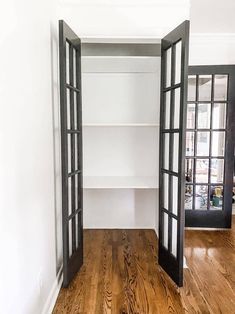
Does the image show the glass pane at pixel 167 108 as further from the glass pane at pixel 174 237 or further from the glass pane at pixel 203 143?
the glass pane at pixel 203 143

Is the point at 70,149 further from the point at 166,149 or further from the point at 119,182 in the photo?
the point at 119,182

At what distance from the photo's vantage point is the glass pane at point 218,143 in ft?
12.0

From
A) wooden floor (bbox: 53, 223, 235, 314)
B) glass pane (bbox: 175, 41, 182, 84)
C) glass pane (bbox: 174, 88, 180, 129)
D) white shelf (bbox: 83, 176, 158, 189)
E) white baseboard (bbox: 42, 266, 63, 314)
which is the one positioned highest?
glass pane (bbox: 175, 41, 182, 84)

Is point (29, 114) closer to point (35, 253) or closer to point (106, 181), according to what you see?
point (35, 253)

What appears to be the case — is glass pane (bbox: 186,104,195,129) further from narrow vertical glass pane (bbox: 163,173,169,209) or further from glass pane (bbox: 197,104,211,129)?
narrow vertical glass pane (bbox: 163,173,169,209)

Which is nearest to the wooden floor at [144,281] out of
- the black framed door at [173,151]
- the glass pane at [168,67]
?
the black framed door at [173,151]

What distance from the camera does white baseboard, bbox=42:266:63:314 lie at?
192 cm

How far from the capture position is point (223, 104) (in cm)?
362

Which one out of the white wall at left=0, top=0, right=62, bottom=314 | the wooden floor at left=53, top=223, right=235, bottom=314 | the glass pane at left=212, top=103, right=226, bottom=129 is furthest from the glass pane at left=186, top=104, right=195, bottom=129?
the white wall at left=0, top=0, right=62, bottom=314

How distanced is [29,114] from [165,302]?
1.71 m

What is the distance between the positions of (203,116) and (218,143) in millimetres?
419

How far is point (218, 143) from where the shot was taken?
3.68 m

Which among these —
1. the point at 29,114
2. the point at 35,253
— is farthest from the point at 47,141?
the point at 35,253

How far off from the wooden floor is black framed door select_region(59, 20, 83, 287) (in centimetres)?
21
